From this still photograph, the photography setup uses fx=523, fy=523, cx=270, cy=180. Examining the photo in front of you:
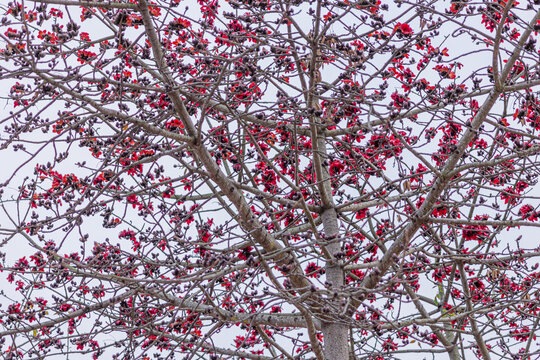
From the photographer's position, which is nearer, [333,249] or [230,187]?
[230,187]

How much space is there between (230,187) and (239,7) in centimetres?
122

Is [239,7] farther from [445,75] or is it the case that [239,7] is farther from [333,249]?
[333,249]

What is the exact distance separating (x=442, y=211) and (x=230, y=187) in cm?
194

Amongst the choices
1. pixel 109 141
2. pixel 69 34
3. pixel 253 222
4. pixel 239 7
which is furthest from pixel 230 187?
pixel 69 34

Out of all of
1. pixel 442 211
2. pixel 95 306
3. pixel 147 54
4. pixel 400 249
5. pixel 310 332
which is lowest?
pixel 310 332

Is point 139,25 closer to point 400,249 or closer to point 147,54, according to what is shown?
point 147,54

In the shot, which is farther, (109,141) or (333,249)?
(333,249)

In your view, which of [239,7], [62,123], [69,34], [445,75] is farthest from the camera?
[62,123]

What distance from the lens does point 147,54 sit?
11.8ft

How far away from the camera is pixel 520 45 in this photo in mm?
2965

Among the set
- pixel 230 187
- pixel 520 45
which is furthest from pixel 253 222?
pixel 520 45

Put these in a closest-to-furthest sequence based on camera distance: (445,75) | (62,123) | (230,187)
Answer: (230,187) < (445,75) < (62,123)

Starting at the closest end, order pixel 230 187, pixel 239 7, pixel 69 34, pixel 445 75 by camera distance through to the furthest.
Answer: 1. pixel 69 34
2. pixel 239 7
3. pixel 230 187
4. pixel 445 75

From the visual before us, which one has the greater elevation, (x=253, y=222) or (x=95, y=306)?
(x=253, y=222)
